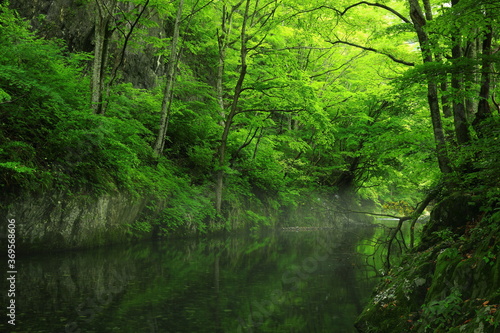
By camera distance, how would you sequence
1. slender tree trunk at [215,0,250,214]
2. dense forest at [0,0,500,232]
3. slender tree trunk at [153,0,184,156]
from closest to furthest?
dense forest at [0,0,500,232] → slender tree trunk at [153,0,184,156] → slender tree trunk at [215,0,250,214]

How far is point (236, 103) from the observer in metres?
16.3

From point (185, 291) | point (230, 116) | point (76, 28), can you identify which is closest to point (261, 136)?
point (230, 116)

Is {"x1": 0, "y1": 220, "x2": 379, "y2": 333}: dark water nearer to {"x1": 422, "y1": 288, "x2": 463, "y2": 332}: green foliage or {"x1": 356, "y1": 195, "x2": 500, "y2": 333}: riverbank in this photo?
{"x1": 356, "y1": 195, "x2": 500, "y2": 333}: riverbank

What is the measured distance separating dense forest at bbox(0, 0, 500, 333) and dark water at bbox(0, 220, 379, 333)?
3.15 feet

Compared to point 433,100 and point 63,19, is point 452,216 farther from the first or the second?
point 63,19

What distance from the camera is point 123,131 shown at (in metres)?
11.6

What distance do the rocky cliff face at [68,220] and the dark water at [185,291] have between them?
0.42 meters

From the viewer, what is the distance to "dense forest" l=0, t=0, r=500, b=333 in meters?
5.56

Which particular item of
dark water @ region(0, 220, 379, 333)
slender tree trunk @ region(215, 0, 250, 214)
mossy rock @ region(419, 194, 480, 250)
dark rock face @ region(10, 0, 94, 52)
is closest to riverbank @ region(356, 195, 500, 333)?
mossy rock @ region(419, 194, 480, 250)

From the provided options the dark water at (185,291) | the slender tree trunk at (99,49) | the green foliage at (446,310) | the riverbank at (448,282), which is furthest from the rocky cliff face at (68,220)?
the green foliage at (446,310)

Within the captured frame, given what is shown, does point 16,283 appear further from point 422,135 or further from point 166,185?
point 422,135

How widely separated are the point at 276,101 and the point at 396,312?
39.4ft

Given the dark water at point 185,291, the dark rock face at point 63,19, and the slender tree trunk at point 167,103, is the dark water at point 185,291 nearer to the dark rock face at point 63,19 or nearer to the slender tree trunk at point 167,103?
the slender tree trunk at point 167,103

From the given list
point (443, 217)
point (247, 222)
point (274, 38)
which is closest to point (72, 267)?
point (443, 217)
